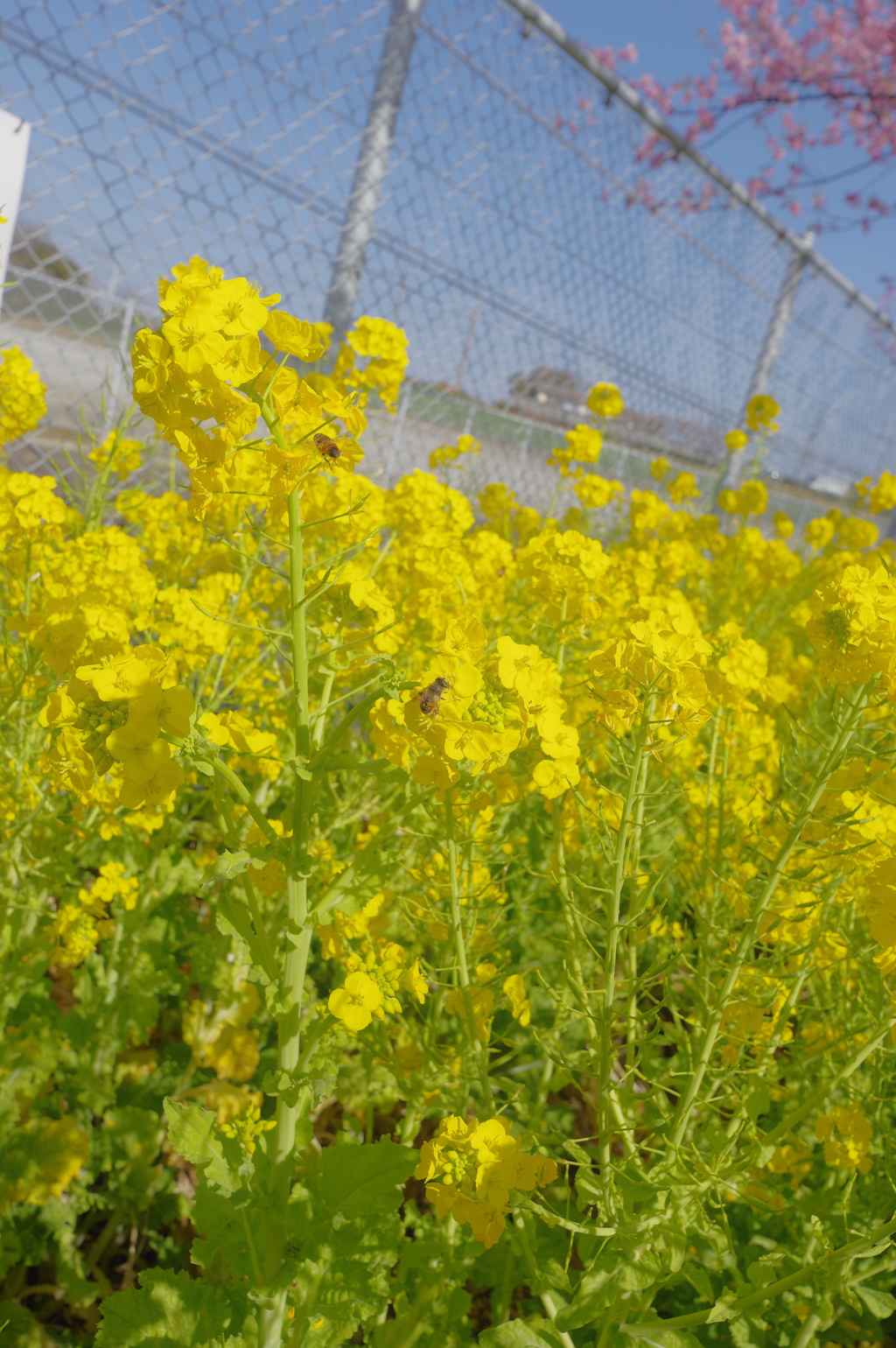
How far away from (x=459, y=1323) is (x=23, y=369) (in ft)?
7.28

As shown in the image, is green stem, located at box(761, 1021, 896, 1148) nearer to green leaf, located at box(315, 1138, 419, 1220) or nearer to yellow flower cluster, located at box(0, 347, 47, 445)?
green leaf, located at box(315, 1138, 419, 1220)

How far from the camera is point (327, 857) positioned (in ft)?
5.46

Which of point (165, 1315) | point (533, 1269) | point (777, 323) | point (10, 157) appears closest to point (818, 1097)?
point (533, 1269)

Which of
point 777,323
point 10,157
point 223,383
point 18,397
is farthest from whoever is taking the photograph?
point 777,323

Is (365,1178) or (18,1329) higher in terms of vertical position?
(365,1178)

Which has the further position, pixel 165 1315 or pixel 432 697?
pixel 165 1315

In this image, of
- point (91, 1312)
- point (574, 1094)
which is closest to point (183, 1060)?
point (91, 1312)

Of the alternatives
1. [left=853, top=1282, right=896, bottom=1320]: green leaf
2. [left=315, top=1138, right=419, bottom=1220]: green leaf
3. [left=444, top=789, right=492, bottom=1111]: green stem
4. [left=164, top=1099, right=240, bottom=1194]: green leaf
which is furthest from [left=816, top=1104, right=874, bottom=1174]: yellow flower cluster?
[left=164, top=1099, right=240, bottom=1194]: green leaf

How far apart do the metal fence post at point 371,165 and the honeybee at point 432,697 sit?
2913mm

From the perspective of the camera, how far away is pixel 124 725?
853 millimetres

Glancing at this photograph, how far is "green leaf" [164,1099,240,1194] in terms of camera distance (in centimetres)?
112

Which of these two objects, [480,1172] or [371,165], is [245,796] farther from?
[371,165]

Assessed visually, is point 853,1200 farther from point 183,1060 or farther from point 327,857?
point 183,1060

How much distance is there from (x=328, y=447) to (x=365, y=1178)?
3.12 ft
